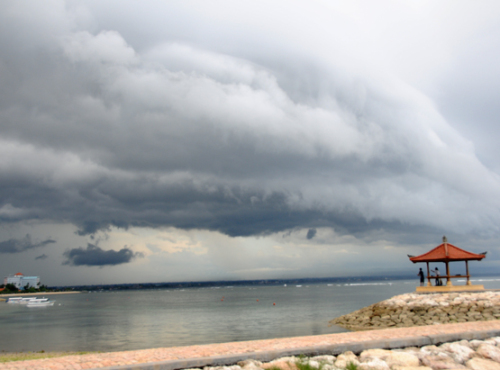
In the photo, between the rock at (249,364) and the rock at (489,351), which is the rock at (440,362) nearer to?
the rock at (489,351)

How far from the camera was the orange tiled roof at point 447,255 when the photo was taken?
102 ft

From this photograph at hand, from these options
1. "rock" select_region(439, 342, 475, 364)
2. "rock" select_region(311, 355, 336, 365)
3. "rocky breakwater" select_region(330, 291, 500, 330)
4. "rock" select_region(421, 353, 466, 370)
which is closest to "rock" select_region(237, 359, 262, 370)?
"rock" select_region(311, 355, 336, 365)

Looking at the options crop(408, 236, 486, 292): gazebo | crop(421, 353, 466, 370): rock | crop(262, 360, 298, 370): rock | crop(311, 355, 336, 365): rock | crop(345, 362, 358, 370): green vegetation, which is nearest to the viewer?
crop(262, 360, 298, 370): rock

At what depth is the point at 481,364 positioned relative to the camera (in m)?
9.02

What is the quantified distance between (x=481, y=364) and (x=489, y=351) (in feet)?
2.81

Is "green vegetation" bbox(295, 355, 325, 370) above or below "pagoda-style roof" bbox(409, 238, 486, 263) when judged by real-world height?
below

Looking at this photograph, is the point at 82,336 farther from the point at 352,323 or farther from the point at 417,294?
the point at 417,294

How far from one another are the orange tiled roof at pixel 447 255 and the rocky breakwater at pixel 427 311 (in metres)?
3.01

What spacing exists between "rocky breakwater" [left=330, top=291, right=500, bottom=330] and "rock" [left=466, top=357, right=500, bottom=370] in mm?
17250

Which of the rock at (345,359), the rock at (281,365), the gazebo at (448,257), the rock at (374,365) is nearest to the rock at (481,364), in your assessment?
the rock at (374,365)

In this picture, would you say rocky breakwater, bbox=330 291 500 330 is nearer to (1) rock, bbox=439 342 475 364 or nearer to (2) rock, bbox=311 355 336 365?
(1) rock, bbox=439 342 475 364

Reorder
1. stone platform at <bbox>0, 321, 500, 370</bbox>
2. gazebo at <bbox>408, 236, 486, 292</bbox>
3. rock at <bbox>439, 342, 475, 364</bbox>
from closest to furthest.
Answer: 1. stone platform at <bbox>0, 321, 500, 370</bbox>
2. rock at <bbox>439, 342, 475, 364</bbox>
3. gazebo at <bbox>408, 236, 486, 292</bbox>

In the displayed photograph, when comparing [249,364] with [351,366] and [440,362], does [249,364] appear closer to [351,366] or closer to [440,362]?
[351,366]

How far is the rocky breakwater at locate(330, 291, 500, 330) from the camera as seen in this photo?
82.6ft
